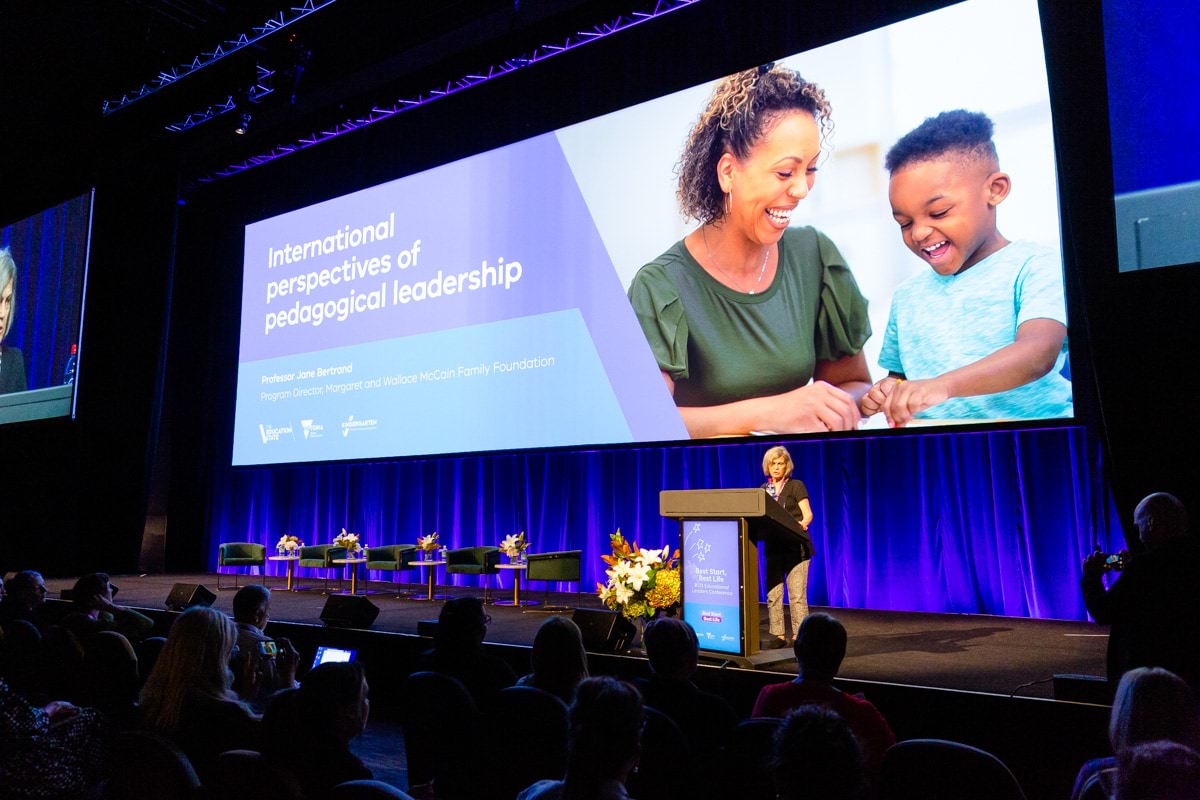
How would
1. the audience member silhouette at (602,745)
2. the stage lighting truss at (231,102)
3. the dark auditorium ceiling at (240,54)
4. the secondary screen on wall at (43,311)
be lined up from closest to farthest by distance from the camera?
→ the audience member silhouette at (602,745)
the dark auditorium ceiling at (240,54)
the stage lighting truss at (231,102)
the secondary screen on wall at (43,311)

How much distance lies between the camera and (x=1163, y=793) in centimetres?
126

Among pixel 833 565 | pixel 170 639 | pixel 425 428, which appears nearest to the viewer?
pixel 170 639

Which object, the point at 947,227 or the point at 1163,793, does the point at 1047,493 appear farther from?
the point at 1163,793

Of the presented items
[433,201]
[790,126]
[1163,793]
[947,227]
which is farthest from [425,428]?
[1163,793]

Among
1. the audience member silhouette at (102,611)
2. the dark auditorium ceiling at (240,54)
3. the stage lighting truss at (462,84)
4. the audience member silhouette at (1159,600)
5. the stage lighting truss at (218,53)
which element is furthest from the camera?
the dark auditorium ceiling at (240,54)

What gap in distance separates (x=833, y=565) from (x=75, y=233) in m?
9.47

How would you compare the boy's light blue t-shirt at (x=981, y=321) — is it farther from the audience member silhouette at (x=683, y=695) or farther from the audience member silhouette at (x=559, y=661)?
the audience member silhouette at (x=559, y=661)

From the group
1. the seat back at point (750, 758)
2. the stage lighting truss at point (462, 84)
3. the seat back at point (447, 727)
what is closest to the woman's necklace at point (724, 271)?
the stage lighting truss at point (462, 84)

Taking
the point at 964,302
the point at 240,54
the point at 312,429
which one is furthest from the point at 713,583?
the point at 240,54

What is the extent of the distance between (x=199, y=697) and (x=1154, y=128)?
201 inches

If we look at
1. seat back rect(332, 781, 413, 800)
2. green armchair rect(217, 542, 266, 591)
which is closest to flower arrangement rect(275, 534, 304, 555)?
green armchair rect(217, 542, 266, 591)

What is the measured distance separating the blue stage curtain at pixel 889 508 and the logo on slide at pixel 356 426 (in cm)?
150

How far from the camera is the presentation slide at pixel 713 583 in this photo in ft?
13.3

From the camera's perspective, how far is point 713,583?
4160mm
